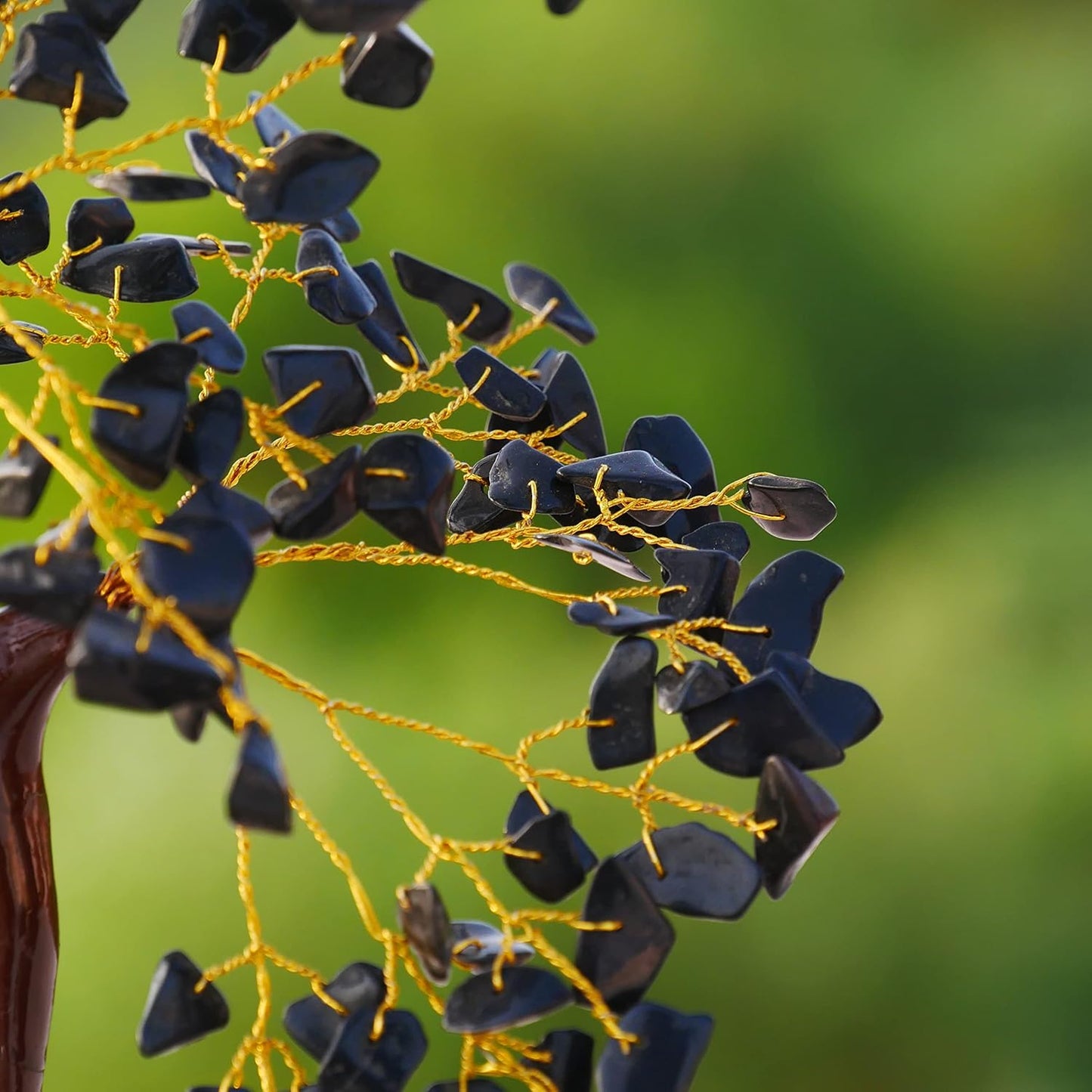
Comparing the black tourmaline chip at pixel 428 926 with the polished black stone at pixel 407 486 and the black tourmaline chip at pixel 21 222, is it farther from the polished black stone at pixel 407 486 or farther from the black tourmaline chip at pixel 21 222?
the black tourmaline chip at pixel 21 222

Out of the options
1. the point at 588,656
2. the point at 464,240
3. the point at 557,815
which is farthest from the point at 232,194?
the point at 464,240

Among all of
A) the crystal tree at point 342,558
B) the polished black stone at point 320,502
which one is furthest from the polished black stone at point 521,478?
the polished black stone at point 320,502

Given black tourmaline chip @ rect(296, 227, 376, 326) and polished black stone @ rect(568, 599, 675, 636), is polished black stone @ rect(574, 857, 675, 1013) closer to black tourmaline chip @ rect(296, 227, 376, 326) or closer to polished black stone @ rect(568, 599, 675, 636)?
polished black stone @ rect(568, 599, 675, 636)

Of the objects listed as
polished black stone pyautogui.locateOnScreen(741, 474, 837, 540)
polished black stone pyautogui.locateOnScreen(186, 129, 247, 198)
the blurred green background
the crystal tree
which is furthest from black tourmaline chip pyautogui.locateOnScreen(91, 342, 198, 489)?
the blurred green background

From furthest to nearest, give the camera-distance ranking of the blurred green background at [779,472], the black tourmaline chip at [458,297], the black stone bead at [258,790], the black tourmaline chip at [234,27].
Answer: the blurred green background at [779,472] → the black tourmaline chip at [458,297] → the black tourmaline chip at [234,27] → the black stone bead at [258,790]

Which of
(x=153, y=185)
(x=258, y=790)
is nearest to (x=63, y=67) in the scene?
(x=153, y=185)

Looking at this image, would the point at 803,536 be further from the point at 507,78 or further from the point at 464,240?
the point at 507,78
